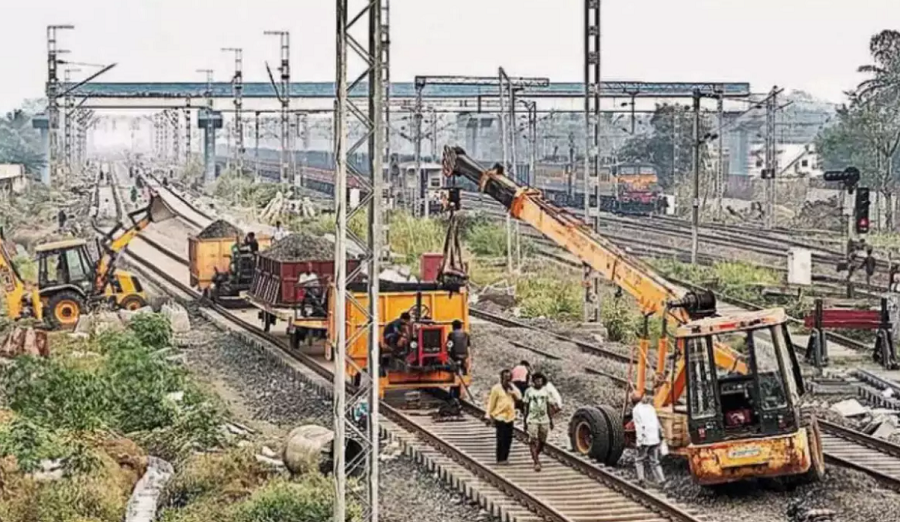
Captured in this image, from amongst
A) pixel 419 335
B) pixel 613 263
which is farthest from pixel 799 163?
pixel 613 263

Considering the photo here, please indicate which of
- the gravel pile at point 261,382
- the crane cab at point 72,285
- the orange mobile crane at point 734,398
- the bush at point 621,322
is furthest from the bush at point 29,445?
the crane cab at point 72,285

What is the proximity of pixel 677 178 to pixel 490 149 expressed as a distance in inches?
1909

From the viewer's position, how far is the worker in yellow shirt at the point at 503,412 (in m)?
17.1

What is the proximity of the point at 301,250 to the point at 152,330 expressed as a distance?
387 centimetres

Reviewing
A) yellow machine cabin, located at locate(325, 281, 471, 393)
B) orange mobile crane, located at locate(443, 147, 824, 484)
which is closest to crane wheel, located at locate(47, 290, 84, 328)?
yellow machine cabin, located at locate(325, 281, 471, 393)

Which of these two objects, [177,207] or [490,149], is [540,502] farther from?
[490,149]

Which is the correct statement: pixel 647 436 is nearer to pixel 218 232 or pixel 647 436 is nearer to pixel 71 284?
pixel 71 284

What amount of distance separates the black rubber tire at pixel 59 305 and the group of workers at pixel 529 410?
1652cm

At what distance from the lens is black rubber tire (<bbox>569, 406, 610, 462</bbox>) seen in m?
17.3

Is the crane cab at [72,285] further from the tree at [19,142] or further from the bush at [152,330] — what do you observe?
the tree at [19,142]

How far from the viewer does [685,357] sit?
15.7 m

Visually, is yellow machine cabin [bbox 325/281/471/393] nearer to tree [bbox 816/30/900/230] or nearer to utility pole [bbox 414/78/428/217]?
utility pole [bbox 414/78/428/217]

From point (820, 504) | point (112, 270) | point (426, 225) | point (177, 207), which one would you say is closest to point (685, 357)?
point (820, 504)

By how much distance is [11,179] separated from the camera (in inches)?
3226
